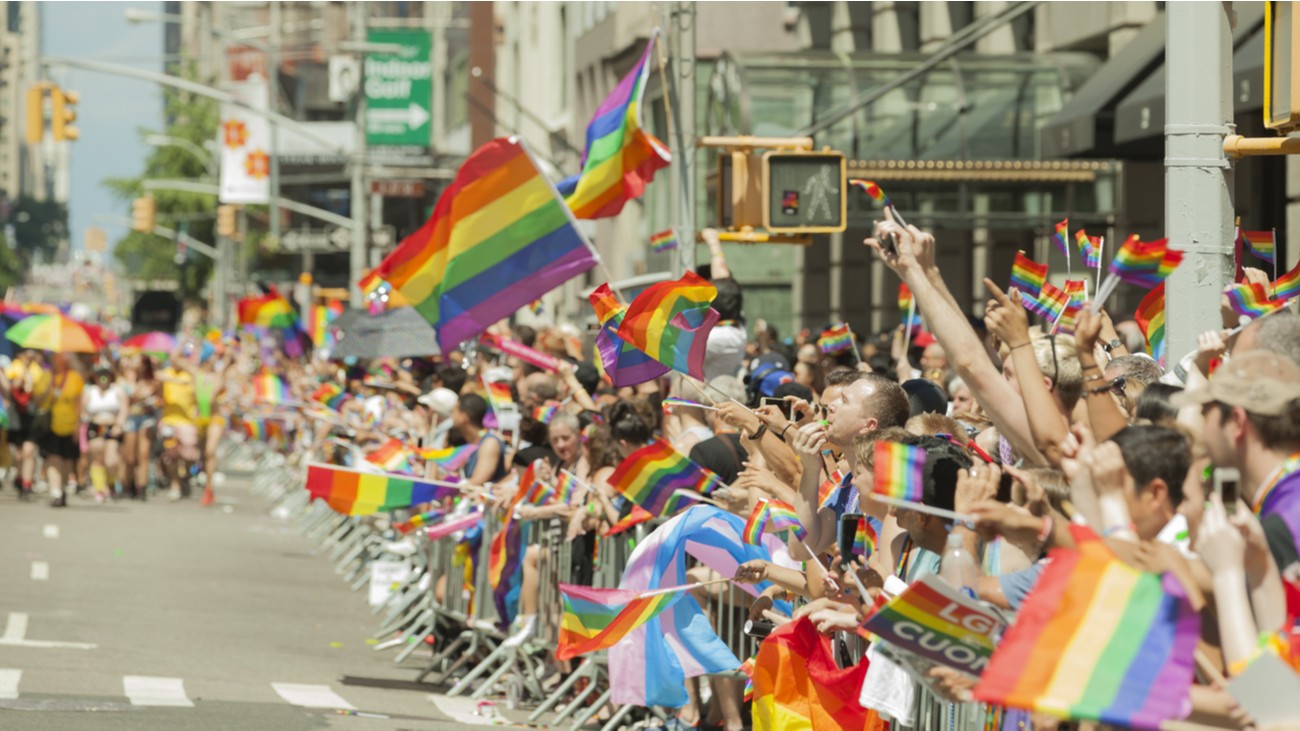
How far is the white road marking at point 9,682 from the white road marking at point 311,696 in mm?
1341

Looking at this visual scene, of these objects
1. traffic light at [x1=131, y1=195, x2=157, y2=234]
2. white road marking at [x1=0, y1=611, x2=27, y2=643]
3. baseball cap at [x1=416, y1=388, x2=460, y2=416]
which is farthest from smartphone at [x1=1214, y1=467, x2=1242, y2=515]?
traffic light at [x1=131, y1=195, x2=157, y2=234]

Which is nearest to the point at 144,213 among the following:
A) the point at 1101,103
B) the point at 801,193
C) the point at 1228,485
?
the point at 1101,103

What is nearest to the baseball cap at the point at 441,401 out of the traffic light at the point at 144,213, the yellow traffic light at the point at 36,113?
the yellow traffic light at the point at 36,113

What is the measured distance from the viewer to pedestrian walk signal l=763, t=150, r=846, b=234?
14500 mm

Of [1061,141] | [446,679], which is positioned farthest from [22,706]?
[1061,141]

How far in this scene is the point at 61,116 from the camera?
35.1 meters

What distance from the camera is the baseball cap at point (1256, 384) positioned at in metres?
4.35

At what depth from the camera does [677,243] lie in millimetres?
12922

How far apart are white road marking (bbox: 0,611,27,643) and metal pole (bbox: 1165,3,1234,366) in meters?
8.32

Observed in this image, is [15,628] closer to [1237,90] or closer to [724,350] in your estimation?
[724,350]

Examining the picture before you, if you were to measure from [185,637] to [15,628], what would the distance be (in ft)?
3.55

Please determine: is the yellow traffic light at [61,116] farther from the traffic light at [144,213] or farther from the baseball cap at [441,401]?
the traffic light at [144,213]

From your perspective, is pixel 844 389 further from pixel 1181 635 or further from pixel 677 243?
pixel 677 243

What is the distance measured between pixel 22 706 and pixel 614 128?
15.5ft
